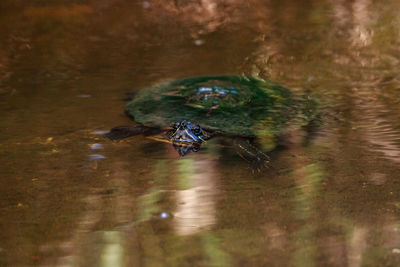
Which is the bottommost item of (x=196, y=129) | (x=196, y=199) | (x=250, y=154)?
(x=196, y=199)

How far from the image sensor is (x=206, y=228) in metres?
1.88

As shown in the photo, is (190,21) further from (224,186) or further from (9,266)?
(9,266)

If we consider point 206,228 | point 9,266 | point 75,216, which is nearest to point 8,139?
point 75,216

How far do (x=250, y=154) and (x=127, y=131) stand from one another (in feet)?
2.60

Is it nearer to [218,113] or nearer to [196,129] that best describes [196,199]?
[196,129]

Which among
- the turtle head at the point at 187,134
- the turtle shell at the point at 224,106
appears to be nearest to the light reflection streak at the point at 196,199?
the turtle head at the point at 187,134

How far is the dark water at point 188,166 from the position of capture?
176 cm


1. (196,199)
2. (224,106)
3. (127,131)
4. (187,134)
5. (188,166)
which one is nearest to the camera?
(196,199)

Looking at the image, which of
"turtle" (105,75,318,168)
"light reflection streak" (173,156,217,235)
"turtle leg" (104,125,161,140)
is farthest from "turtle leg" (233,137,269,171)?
"turtle leg" (104,125,161,140)

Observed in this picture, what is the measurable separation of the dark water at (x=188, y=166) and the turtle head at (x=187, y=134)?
0.08m

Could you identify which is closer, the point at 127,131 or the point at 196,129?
the point at 196,129

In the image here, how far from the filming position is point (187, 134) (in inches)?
104

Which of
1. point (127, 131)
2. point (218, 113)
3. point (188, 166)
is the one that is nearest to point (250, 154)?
point (188, 166)

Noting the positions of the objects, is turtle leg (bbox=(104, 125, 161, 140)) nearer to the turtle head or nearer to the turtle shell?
the turtle shell
